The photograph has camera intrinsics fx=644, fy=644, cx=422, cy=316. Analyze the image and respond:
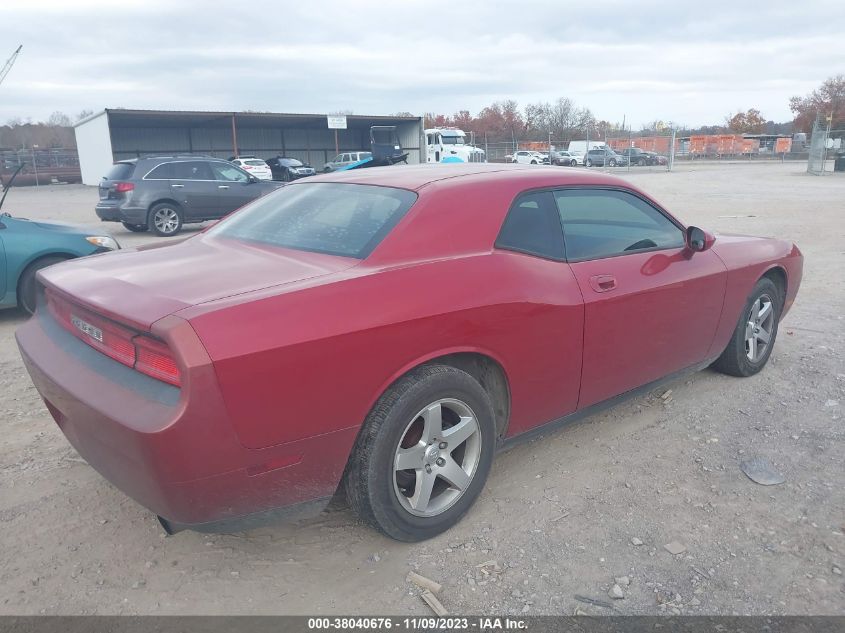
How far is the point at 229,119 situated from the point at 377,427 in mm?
37514

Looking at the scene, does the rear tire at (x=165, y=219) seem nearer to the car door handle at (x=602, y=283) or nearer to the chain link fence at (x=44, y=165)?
the car door handle at (x=602, y=283)

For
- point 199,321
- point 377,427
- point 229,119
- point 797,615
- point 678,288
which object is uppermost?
point 229,119

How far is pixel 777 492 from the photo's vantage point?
3107 mm

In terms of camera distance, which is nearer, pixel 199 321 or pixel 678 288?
pixel 199 321

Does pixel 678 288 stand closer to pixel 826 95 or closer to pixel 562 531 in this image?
pixel 562 531

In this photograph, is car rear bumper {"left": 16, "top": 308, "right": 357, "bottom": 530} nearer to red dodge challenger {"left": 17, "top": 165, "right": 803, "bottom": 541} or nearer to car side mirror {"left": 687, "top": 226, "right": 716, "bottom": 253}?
red dodge challenger {"left": 17, "top": 165, "right": 803, "bottom": 541}

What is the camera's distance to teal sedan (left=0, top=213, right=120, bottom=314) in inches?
233

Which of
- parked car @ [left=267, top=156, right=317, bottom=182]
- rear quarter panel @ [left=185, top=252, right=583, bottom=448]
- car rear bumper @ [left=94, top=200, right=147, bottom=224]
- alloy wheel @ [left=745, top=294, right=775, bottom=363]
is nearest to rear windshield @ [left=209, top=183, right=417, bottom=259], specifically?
rear quarter panel @ [left=185, top=252, right=583, bottom=448]

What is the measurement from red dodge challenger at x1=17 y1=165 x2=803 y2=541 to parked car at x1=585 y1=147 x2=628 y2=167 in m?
41.2

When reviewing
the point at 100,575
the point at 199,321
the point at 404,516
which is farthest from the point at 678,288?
the point at 100,575

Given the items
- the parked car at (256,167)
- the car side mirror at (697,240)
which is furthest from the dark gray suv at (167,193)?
the parked car at (256,167)

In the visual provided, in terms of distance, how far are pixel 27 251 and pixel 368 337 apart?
16.7 ft

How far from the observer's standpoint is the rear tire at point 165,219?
12.7m

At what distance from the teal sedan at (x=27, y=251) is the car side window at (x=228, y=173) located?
7.45 m
